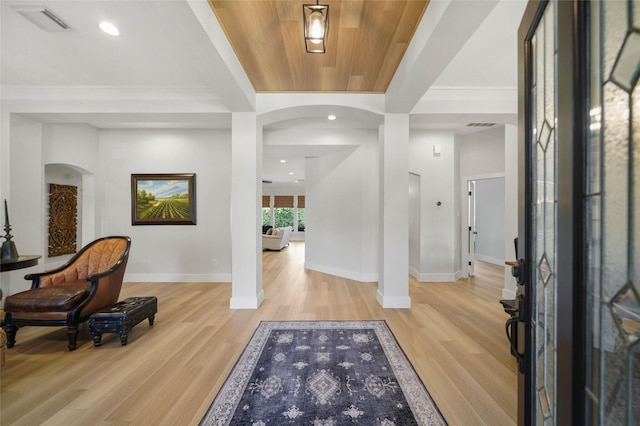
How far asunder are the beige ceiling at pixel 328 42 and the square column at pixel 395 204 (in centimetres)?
59

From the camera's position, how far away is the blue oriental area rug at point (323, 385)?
165 centimetres

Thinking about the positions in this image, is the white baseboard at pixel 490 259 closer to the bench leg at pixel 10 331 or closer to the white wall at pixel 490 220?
the white wall at pixel 490 220

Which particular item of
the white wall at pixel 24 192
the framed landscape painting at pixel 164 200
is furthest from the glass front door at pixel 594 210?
the white wall at pixel 24 192

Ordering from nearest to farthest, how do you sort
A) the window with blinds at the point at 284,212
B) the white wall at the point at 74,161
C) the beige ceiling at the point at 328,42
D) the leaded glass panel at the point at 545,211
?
the leaded glass panel at the point at 545,211
the beige ceiling at the point at 328,42
the white wall at the point at 74,161
the window with blinds at the point at 284,212

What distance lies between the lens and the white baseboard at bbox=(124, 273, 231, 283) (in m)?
4.92

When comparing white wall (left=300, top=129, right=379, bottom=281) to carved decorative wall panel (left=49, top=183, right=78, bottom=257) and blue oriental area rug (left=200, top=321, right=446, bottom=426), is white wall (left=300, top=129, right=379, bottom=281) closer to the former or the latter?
blue oriental area rug (left=200, top=321, right=446, bottom=426)

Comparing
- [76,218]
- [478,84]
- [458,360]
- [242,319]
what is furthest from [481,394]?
[76,218]

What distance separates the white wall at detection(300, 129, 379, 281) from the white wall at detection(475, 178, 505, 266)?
353 cm

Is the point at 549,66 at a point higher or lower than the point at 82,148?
lower

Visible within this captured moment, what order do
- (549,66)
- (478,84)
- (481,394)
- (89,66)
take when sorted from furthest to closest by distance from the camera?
(478,84) → (89,66) → (481,394) → (549,66)

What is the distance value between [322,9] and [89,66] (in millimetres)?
2929

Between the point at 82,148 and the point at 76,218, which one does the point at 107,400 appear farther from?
the point at 76,218

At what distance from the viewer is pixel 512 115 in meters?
3.56

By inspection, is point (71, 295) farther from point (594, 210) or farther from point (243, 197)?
point (594, 210)
